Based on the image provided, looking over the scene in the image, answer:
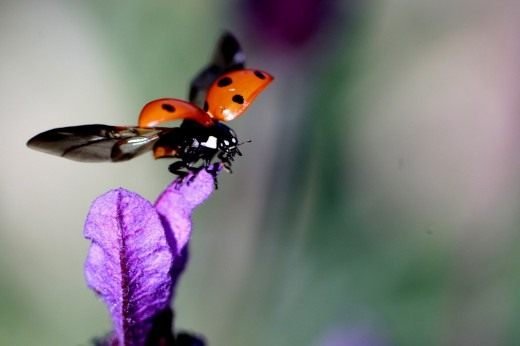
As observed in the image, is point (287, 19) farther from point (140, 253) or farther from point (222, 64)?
point (140, 253)

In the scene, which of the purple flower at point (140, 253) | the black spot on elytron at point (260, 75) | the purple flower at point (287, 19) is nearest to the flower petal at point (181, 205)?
the purple flower at point (140, 253)

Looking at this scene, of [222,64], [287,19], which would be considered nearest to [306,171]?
[287,19]

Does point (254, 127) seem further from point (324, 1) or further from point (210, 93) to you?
point (210, 93)

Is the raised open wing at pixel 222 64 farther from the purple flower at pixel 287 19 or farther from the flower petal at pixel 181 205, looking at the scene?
the purple flower at pixel 287 19

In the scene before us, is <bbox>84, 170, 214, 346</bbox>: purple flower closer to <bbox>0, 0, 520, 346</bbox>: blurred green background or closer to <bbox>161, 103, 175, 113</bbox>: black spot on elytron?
<bbox>161, 103, 175, 113</bbox>: black spot on elytron

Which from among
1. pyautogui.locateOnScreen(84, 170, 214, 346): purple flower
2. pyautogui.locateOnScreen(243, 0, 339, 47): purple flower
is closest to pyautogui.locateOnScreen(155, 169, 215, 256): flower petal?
pyautogui.locateOnScreen(84, 170, 214, 346): purple flower

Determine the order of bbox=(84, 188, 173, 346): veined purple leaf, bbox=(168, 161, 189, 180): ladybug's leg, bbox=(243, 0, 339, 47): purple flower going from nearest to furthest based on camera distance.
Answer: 1. bbox=(84, 188, 173, 346): veined purple leaf
2. bbox=(168, 161, 189, 180): ladybug's leg
3. bbox=(243, 0, 339, 47): purple flower

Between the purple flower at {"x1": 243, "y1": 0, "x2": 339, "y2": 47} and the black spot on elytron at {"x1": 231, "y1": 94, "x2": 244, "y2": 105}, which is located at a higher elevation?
the purple flower at {"x1": 243, "y1": 0, "x2": 339, "y2": 47}
